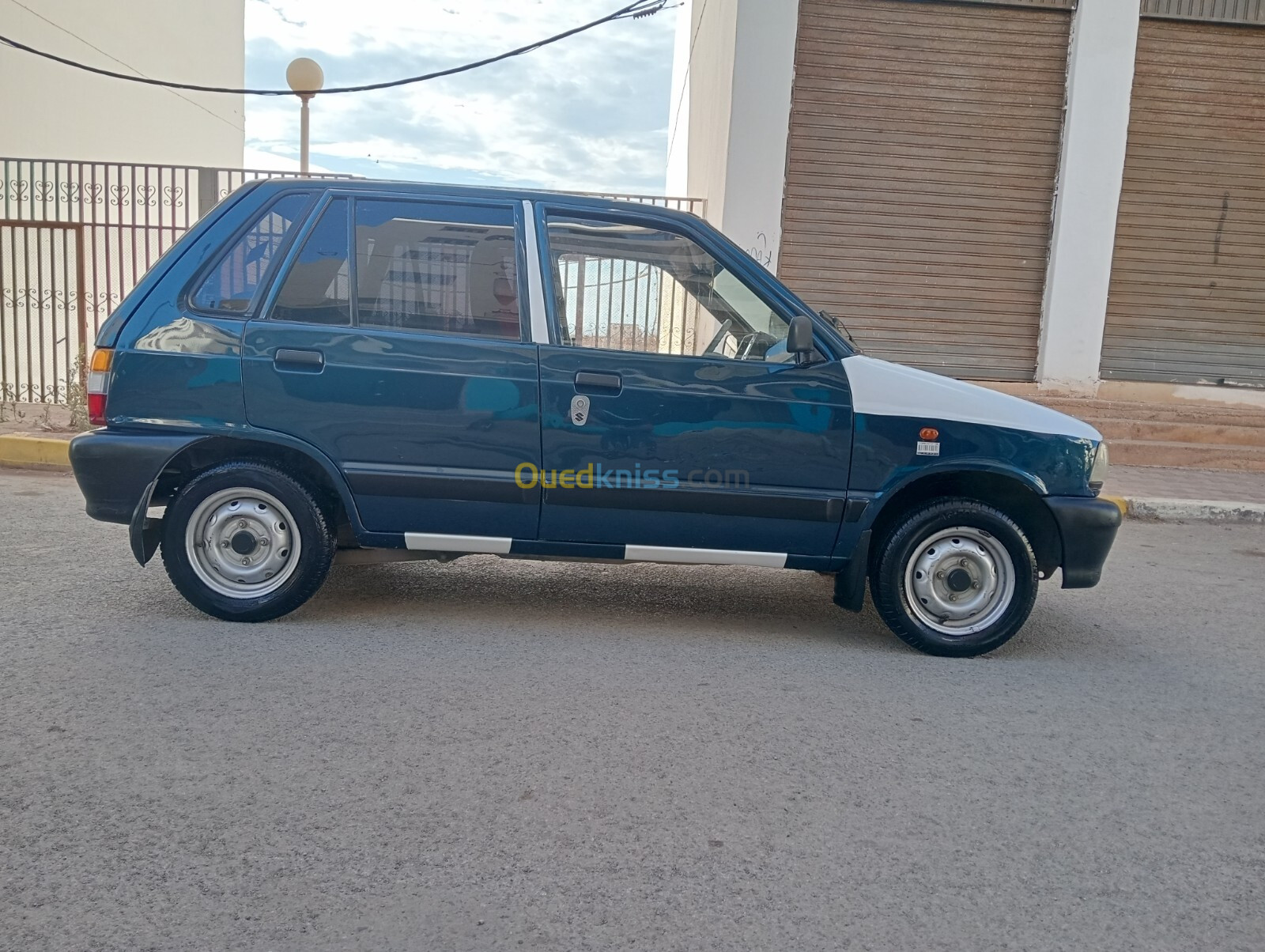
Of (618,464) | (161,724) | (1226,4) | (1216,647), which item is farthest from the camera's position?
(1226,4)

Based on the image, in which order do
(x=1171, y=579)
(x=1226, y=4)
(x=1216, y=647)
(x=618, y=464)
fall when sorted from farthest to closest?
1. (x=1226, y=4)
2. (x=1171, y=579)
3. (x=1216, y=647)
4. (x=618, y=464)

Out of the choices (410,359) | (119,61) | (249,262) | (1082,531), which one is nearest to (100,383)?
(249,262)

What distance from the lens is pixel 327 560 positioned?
4.54 metres

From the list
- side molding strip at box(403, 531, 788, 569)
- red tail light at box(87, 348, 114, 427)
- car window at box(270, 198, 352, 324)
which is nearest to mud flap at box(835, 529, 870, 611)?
side molding strip at box(403, 531, 788, 569)

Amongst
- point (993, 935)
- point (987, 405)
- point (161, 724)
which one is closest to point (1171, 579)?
point (987, 405)

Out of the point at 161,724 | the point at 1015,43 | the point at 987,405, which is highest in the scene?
the point at 1015,43

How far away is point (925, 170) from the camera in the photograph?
11570 mm

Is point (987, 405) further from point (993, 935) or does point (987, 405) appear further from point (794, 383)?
point (993, 935)

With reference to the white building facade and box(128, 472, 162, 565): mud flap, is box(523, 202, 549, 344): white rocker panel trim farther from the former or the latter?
the white building facade

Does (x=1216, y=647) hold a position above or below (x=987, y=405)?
below

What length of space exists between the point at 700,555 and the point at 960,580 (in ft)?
3.69

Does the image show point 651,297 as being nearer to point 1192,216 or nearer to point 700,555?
point 700,555

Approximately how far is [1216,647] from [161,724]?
4.44m

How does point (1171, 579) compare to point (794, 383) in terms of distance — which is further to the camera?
point (1171, 579)
